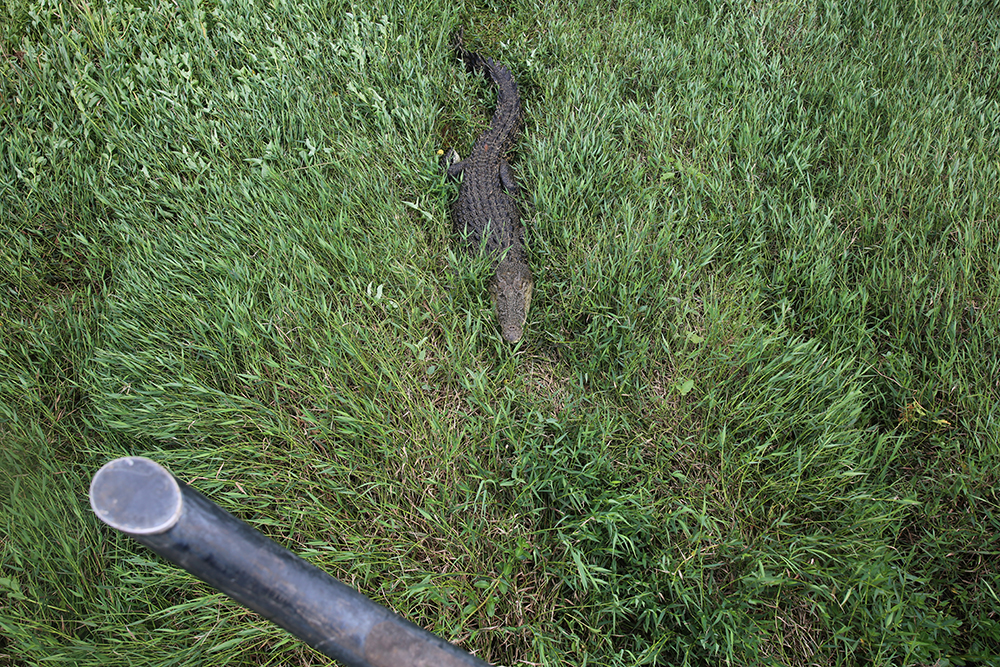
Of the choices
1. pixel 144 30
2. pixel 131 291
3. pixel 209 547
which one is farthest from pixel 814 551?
pixel 144 30

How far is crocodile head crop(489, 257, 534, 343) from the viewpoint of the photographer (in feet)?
10.0

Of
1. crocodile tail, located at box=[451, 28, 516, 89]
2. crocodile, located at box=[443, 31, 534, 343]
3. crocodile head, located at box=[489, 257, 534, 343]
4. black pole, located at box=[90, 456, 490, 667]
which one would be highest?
crocodile tail, located at box=[451, 28, 516, 89]

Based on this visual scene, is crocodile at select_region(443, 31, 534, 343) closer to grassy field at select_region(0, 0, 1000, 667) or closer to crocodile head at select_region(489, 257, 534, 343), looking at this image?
crocodile head at select_region(489, 257, 534, 343)

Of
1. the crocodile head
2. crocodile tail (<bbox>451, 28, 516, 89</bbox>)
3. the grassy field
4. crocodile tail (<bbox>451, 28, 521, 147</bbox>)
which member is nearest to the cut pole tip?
the grassy field

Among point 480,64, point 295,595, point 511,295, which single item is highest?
point 480,64

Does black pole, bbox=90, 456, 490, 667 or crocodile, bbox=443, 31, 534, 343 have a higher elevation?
black pole, bbox=90, 456, 490, 667

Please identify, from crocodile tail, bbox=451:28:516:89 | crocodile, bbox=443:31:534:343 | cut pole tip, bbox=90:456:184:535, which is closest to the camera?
cut pole tip, bbox=90:456:184:535

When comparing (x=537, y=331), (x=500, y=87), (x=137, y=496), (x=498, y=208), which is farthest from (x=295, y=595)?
(x=500, y=87)

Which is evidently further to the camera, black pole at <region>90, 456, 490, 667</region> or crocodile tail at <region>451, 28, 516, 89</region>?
crocodile tail at <region>451, 28, 516, 89</region>

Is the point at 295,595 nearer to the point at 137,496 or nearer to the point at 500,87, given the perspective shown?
the point at 137,496

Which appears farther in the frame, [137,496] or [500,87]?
[500,87]

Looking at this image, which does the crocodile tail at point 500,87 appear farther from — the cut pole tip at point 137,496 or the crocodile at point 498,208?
the cut pole tip at point 137,496

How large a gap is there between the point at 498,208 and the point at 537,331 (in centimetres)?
92

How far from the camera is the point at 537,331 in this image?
3.10 m
